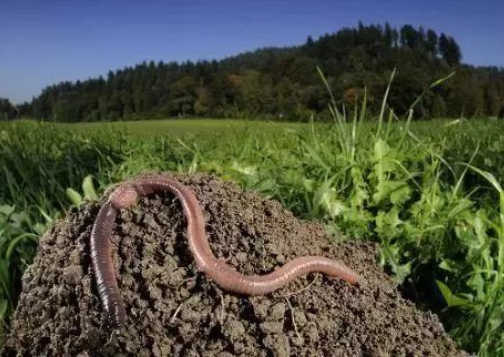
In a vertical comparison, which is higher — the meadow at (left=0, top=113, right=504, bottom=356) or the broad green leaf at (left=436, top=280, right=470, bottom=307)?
the meadow at (left=0, top=113, right=504, bottom=356)

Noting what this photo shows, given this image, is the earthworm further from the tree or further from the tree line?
the tree

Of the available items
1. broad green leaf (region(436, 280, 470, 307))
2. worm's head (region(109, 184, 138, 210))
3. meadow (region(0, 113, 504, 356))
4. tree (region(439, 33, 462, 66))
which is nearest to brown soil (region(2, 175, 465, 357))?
worm's head (region(109, 184, 138, 210))

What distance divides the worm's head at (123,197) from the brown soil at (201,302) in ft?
0.15

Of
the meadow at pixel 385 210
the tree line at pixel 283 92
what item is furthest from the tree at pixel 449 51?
the meadow at pixel 385 210

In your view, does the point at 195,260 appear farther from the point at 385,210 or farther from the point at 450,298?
the point at 385,210

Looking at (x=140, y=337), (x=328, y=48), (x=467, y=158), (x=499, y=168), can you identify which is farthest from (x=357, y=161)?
(x=328, y=48)

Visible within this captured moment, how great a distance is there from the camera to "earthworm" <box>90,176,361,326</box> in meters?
2.43

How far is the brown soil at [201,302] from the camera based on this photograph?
240cm

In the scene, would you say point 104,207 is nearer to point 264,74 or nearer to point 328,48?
point 264,74

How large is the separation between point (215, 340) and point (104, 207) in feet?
2.72

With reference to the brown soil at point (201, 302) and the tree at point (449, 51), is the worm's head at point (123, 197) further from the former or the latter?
the tree at point (449, 51)

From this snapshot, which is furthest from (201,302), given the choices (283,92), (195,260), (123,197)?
(283,92)

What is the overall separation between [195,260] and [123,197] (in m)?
0.53

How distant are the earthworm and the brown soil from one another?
48 mm
